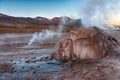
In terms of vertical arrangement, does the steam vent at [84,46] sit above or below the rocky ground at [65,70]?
above

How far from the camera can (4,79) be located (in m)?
14.5

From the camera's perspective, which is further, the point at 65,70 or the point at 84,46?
the point at 84,46

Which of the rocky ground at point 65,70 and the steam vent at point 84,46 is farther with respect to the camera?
the steam vent at point 84,46

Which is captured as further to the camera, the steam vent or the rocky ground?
the steam vent

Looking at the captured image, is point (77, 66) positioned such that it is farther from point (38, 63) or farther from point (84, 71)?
point (38, 63)

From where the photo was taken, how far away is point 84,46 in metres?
18.6

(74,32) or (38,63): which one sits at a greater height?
(74,32)

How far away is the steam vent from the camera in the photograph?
18516 mm

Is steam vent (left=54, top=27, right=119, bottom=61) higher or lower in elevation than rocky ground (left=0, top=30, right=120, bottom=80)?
higher

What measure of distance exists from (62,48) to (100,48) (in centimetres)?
268

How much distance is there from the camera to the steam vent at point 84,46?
18.5 metres

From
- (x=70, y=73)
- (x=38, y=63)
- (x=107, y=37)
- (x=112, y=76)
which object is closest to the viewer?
(x=112, y=76)

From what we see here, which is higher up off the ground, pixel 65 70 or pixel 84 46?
pixel 84 46

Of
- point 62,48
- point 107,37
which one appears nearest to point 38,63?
point 62,48
